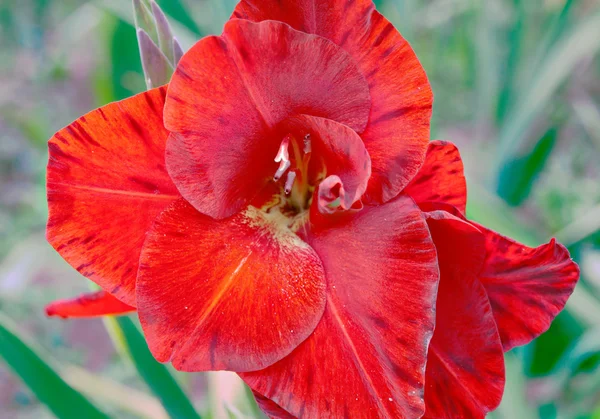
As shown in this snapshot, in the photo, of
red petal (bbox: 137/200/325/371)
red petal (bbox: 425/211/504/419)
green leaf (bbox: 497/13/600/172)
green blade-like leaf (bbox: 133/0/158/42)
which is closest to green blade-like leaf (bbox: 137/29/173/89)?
green blade-like leaf (bbox: 133/0/158/42)

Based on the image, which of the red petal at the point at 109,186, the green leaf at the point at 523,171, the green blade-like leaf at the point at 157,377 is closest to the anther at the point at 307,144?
the red petal at the point at 109,186

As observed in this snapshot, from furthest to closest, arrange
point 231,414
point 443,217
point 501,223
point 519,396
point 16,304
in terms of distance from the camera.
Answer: point 16,304 < point 501,223 < point 519,396 < point 231,414 < point 443,217

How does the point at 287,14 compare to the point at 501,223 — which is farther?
the point at 501,223

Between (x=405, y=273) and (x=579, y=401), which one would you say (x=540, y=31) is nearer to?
(x=579, y=401)

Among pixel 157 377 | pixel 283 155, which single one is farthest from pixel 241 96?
pixel 157 377

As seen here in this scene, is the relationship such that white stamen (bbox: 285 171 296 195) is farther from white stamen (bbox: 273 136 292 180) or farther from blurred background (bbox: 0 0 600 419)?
blurred background (bbox: 0 0 600 419)

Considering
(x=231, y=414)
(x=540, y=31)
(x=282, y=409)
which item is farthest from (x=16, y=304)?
(x=540, y=31)
